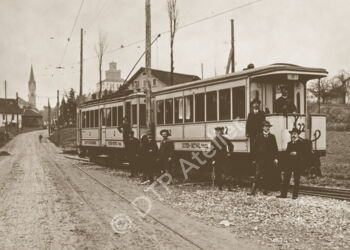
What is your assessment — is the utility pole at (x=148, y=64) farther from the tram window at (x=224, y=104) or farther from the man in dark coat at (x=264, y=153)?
the man in dark coat at (x=264, y=153)

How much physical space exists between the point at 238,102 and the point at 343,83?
53.1 metres

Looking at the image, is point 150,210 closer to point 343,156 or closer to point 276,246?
point 276,246

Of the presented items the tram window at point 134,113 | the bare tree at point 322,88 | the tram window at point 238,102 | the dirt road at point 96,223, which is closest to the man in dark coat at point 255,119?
the tram window at point 238,102

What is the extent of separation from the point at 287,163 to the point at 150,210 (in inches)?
138

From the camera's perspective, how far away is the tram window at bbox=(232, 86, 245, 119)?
1308 cm

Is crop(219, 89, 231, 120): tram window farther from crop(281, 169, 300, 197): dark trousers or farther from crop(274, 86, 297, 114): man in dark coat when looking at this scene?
crop(281, 169, 300, 197): dark trousers

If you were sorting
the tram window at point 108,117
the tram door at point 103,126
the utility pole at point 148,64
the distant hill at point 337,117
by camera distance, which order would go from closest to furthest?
the utility pole at point 148,64, the tram window at point 108,117, the tram door at point 103,126, the distant hill at point 337,117

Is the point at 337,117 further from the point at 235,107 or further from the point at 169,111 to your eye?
the point at 235,107

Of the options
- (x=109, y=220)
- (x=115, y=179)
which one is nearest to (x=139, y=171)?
(x=115, y=179)

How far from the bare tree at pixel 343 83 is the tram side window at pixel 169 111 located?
161ft

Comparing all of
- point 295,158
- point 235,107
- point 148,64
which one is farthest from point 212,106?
point 295,158

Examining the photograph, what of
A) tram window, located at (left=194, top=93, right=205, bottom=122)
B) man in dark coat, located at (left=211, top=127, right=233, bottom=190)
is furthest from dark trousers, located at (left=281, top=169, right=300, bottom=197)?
tram window, located at (left=194, top=93, right=205, bottom=122)

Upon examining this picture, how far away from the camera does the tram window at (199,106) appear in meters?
14.9

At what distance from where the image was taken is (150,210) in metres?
9.34
